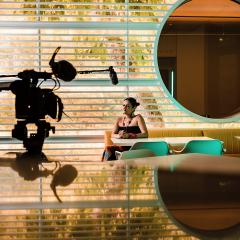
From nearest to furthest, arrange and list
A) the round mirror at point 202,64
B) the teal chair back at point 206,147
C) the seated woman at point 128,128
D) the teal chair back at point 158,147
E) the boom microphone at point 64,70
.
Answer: the boom microphone at point 64,70, the teal chair back at point 158,147, the teal chair back at point 206,147, the seated woman at point 128,128, the round mirror at point 202,64

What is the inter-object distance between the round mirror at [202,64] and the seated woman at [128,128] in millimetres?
5587

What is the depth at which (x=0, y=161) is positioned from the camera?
3.17 m

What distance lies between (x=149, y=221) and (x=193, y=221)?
0.12m

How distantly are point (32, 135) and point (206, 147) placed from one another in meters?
3.19

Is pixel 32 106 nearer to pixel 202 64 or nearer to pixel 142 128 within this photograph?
pixel 142 128

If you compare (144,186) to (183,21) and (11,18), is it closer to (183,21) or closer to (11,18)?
(11,18)

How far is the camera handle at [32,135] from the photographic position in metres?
3.50

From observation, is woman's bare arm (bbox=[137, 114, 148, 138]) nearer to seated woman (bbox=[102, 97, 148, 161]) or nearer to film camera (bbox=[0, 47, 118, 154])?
seated woman (bbox=[102, 97, 148, 161])

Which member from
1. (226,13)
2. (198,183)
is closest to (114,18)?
(226,13)

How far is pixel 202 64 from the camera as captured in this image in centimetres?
1415

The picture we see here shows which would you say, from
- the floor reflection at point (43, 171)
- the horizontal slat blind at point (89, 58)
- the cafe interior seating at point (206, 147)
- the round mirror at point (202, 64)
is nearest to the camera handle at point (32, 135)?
the floor reflection at point (43, 171)

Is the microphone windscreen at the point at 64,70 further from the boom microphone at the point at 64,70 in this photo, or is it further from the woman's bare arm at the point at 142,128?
the woman's bare arm at the point at 142,128

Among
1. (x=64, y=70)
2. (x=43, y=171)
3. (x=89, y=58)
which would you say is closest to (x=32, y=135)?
(x=64, y=70)

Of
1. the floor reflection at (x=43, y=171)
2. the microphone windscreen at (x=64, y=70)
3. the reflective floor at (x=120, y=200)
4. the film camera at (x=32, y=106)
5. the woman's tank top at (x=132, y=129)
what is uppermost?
the microphone windscreen at (x=64, y=70)
